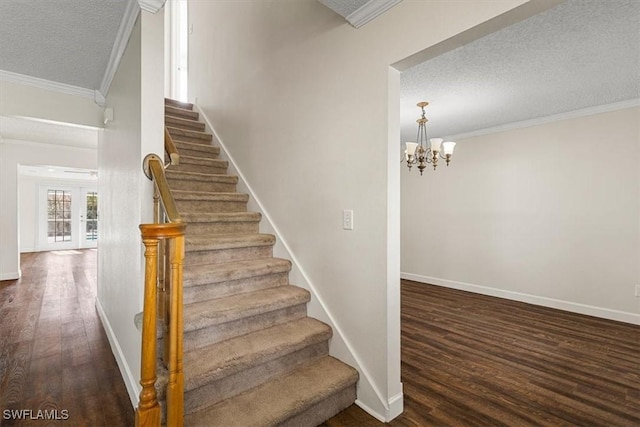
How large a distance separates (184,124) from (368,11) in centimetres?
302

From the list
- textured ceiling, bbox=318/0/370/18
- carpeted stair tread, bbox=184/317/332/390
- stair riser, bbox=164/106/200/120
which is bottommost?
carpeted stair tread, bbox=184/317/332/390

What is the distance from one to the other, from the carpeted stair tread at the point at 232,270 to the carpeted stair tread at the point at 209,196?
0.77m

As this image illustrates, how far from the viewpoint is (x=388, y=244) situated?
1801 mm

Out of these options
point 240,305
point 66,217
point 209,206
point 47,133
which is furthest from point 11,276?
point 240,305

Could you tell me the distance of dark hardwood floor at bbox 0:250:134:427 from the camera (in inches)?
71.5

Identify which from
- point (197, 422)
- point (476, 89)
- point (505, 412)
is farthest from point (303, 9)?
point (505, 412)

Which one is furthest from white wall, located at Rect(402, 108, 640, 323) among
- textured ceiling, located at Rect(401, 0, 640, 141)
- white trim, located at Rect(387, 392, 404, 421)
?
white trim, located at Rect(387, 392, 404, 421)

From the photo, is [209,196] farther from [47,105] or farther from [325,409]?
[325,409]

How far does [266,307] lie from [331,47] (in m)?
1.86

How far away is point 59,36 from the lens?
2111 millimetres

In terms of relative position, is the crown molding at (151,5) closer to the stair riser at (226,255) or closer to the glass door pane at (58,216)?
the stair riser at (226,255)

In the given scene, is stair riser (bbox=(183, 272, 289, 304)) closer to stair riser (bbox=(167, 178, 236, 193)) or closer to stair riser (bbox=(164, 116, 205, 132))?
stair riser (bbox=(167, 178, 236, 193))

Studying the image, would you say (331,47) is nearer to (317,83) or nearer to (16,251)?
(317,83)

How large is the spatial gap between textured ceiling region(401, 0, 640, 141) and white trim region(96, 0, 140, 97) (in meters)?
2.11
